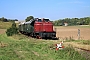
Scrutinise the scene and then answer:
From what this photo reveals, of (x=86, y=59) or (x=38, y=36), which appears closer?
(x=86, y=59)

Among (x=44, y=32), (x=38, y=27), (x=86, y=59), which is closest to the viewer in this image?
(x=86, y=59)

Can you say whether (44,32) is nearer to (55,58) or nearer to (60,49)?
(60,49)

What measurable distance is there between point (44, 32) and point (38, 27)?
218 centimetres

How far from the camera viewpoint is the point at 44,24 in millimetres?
28422

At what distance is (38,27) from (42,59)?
17.7 metres

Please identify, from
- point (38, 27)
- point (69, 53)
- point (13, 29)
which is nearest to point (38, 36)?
point (38, 27)

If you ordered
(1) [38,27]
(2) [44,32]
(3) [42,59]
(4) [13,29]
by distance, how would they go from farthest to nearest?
(4) [13,29] → (1) [38,27] → (2) [44,32] → (3) [42,59]

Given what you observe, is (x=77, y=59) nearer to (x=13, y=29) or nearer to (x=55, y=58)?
(x=55, y=58)

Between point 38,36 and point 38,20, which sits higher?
point 38,20

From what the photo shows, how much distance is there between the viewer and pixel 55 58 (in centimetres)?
1157

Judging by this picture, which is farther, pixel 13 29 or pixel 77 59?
pixel 13 29

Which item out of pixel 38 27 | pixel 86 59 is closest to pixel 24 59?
pixel 86 59

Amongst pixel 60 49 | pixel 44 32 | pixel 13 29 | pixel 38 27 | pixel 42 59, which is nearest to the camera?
pixel 42 59

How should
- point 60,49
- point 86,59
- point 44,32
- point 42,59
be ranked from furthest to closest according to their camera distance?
point 44,32 < point 60,49 < point 42,59 < point 86,59
